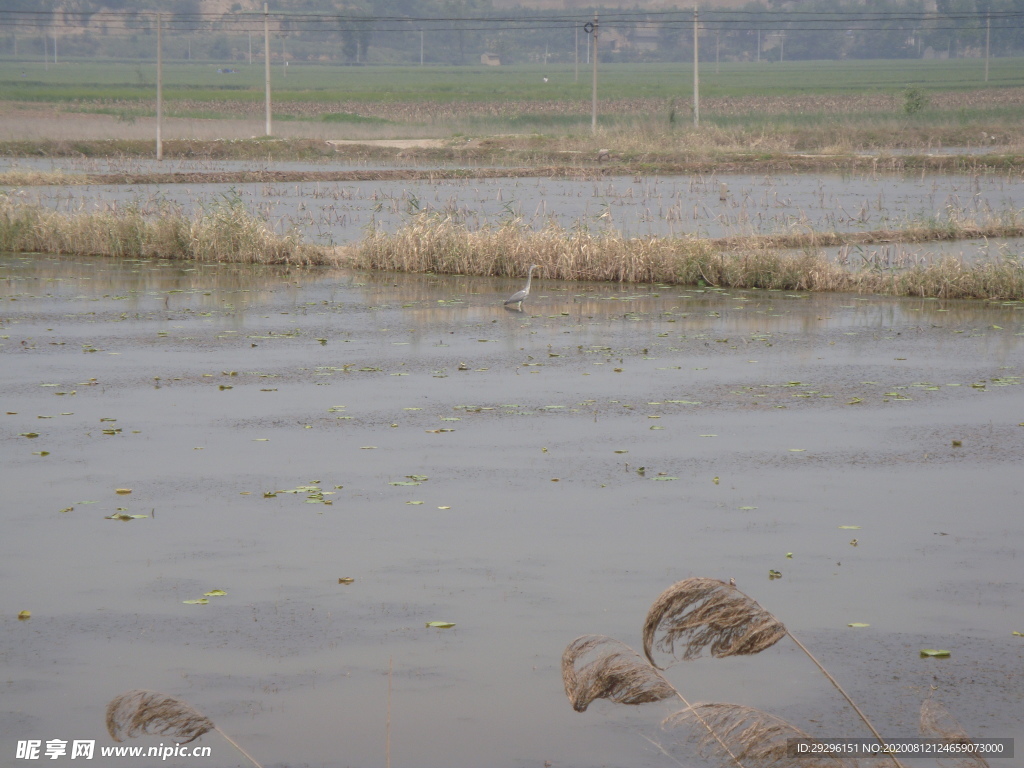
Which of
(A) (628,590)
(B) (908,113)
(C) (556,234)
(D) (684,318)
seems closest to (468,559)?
(A) (628,590)

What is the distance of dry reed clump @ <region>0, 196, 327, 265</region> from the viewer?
24359 mm

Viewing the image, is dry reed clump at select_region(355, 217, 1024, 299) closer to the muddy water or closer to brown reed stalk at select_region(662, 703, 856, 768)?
the muddy water

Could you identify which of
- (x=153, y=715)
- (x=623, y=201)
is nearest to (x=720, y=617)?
(x=153, y=715)

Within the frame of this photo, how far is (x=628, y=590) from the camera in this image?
25.3 feet

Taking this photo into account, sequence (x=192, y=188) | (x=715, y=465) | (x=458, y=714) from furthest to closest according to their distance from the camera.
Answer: (x=192, y=188), (x=715, y=465), (x=458, y=714)

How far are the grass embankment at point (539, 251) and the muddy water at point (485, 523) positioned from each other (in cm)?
378

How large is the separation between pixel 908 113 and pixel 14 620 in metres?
68.7

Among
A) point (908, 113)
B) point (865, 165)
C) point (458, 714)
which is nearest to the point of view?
point (458, 714)

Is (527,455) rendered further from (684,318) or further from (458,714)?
(684,318)

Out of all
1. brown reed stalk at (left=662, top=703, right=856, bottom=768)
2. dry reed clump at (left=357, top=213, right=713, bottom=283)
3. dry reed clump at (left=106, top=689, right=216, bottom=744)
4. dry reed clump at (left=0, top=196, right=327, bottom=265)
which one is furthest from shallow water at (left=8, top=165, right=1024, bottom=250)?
dry reed clump at (left=106, top=689, right=216, bottom=744)

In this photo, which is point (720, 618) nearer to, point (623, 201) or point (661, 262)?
point (661, 262)

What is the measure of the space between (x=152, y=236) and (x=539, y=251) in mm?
8186

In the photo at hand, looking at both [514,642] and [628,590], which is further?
[628,590]

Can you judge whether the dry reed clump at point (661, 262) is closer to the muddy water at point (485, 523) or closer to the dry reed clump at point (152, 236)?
the dry reed clump at point (152, 236)
